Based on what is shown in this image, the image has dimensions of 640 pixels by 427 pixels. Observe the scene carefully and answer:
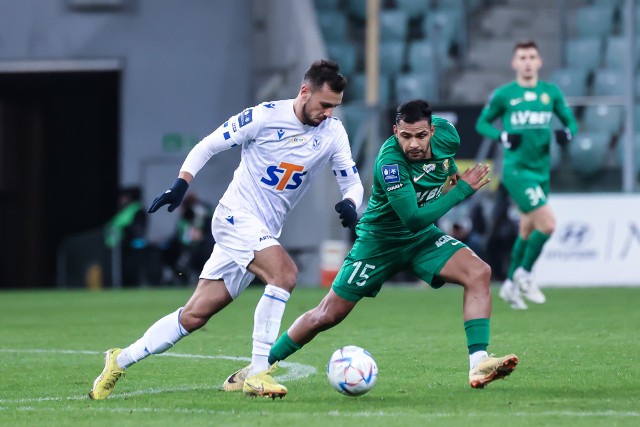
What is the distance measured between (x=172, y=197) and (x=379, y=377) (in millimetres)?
1679

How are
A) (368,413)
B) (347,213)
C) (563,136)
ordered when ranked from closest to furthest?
(368,413), (347,213), (563,136)

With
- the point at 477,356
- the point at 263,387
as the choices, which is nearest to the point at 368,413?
the point at 263,387

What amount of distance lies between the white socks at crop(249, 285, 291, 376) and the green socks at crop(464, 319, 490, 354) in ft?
3.22

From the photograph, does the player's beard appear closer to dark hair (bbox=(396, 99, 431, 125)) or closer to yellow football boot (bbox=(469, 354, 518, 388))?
dark hair (bbox=(396, 99, 431, 125))

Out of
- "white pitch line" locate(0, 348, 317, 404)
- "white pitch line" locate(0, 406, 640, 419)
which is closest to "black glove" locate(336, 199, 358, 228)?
"white pitch line" locate(0, 348, 317, 404)

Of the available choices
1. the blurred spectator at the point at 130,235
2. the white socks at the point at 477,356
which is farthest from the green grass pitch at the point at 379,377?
the blurred spectator at the point at 130,235

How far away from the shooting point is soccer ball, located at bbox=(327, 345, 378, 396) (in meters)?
6.89

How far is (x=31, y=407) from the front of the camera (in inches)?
269

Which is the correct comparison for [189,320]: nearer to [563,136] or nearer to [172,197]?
[172,197]

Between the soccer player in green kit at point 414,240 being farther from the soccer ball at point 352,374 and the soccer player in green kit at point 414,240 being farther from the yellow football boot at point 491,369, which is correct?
the soccer ball at point 352,374

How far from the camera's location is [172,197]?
7.16 metres

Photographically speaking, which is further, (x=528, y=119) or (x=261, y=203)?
(x=528, y=119)

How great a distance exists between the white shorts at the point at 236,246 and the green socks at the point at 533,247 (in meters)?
5.88

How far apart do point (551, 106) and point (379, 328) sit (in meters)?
3.17
